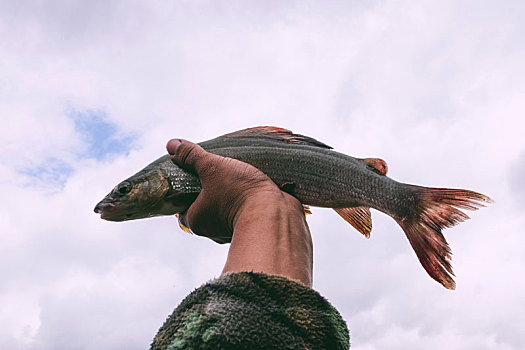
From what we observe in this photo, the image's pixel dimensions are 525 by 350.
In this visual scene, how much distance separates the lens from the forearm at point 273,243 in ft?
7.90

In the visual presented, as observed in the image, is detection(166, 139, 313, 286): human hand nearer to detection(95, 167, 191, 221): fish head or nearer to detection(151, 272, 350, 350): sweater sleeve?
detection(95, 167, 191, 221): fish head

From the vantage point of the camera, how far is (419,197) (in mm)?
4086

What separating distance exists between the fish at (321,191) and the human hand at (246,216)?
24 cm

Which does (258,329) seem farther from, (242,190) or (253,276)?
(242,190)

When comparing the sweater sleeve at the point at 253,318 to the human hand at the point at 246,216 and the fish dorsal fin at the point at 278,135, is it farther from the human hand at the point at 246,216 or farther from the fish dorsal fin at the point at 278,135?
the fish dorsal fin at the point at 278,135

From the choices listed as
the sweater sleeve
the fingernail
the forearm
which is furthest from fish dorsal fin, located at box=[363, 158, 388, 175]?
the sweater sleeve

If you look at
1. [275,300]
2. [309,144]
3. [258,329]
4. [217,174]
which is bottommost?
[258,329]

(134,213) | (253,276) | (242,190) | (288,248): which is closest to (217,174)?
(242,190)

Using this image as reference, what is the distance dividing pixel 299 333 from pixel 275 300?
0.14 metres

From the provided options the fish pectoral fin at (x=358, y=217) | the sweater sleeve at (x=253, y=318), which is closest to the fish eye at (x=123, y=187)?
the fish pectoral fin at (x=358, y=217)

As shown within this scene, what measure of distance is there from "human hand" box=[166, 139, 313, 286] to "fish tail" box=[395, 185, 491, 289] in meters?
1.08

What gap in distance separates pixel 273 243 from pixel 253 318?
1.05m

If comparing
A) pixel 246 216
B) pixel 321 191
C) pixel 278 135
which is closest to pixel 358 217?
pixel 321 191

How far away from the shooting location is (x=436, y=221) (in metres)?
3.93
